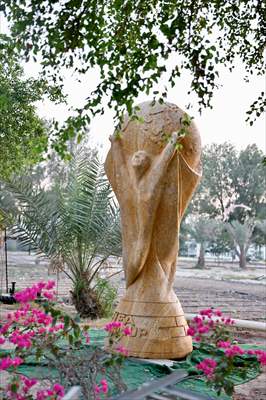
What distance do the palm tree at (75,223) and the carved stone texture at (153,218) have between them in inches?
170

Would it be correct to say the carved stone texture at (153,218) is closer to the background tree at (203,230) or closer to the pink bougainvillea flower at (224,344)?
the pink bougainvillea flower at (224,344)

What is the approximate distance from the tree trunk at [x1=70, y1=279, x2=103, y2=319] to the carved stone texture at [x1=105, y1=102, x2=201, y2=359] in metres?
4.13

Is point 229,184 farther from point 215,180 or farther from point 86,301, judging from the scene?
point 86,301

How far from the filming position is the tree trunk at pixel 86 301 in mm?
10453

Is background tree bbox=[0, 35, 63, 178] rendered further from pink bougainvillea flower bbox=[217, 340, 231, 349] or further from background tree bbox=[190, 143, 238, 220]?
background tree bbox=[190, 143, 238, 220]

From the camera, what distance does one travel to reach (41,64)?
3.68m

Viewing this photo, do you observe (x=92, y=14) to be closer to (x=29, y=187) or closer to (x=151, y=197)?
(x=151, y=197)

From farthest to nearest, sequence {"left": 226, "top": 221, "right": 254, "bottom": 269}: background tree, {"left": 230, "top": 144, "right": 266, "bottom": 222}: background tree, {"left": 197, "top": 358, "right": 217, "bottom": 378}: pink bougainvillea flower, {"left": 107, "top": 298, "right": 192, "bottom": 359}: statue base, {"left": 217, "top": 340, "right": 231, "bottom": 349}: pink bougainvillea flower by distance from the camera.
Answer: {"left": 230, "top": 144, "right": 266, "bottom": 222}: background tree → {"left": 226, "top": 221, "right": 254, "bottom": 269}: background tree → {"left": 107, "top": 298, "right": 192, "bottom": 359}: statue base → {"left": 217, "top": 340, "right": 231, "bottom": 349}: pink bougainvillea flower → {"left": 197, "top": 358, "right": 217, "bottom": 378}: pink bougainvillea flower

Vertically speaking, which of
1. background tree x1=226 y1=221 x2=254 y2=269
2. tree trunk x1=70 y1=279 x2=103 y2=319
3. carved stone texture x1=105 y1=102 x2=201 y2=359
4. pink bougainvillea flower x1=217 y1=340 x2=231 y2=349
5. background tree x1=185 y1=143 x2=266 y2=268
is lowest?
tree trunk x1=70 y1=279 x2=103 y2=319

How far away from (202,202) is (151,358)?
129 feet

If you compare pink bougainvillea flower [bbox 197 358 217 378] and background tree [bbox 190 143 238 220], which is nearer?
pink bougainvillea flower [bbox 197 358 217 378]

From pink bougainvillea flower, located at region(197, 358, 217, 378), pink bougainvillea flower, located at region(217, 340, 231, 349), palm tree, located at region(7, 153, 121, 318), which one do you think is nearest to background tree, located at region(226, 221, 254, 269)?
palm tree, located at region(7, 153, 121, 318)

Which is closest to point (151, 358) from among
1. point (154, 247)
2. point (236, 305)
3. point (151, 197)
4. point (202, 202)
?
point (154, 247)

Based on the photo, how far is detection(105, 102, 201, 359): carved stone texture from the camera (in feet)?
20.1
